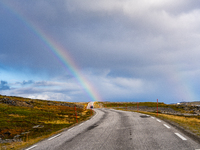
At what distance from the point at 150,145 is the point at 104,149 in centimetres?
187

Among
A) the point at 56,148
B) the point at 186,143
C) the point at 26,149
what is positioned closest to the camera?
the point at 186,143

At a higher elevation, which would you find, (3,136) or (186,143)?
(186,143)

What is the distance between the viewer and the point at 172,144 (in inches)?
265

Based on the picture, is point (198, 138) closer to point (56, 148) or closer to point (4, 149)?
point (56, 148)

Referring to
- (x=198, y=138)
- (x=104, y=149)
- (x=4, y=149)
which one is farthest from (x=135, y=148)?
(x=4, y=149)

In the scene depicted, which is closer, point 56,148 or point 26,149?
point 56,148

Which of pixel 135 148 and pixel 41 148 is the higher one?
pixel 135 148

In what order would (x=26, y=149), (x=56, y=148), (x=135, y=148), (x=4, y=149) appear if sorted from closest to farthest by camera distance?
1. (x=135, y=148)
2. (x=56, y=148)
3. (x=26, y=149)
4. (x=4, y=149)

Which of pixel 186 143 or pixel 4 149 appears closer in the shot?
pixel 186 143

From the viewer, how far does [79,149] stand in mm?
6828

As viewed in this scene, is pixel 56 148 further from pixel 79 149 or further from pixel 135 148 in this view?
pixel 135 148

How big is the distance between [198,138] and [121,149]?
385cm

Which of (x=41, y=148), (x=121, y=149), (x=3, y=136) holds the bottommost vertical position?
(x=3, y=136)

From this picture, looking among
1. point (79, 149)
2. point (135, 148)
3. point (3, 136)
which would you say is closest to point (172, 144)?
point (135, 148)
